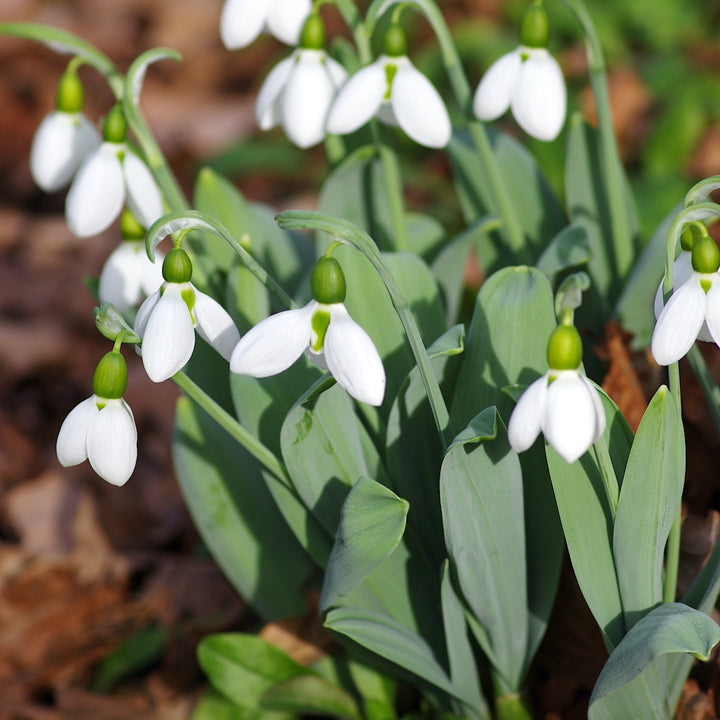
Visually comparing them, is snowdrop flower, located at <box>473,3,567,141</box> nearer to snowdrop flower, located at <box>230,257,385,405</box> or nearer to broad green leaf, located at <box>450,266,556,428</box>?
broad green leaf, located at <box>450,266,556,428</box>

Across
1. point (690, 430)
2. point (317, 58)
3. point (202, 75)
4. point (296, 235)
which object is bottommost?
point (690, 430)

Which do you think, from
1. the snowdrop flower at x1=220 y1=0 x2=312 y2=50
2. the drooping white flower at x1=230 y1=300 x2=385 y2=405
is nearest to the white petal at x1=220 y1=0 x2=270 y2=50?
the snowdrop flower at x1=220 y1=0 x2=312 y2=50

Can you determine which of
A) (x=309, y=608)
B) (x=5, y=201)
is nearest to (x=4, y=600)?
(x=309, y=608)

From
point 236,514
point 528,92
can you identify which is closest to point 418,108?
point 528,92

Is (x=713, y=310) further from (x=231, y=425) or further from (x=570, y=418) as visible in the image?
(x=231, y=425)

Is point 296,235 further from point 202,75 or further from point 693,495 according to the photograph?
point 202,75
